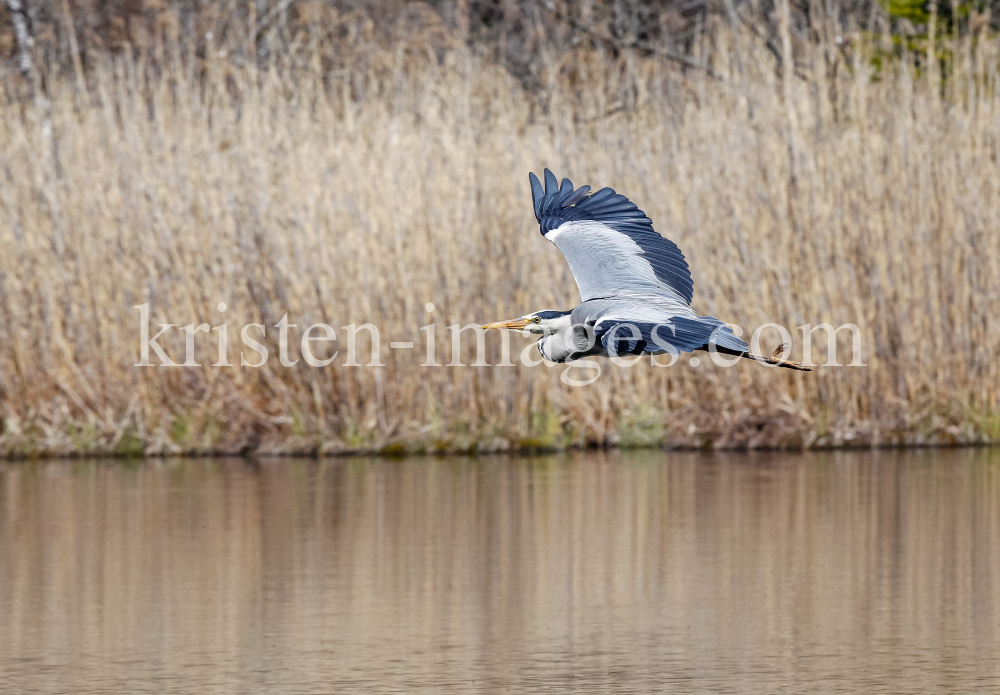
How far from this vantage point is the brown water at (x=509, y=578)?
3.87 metres

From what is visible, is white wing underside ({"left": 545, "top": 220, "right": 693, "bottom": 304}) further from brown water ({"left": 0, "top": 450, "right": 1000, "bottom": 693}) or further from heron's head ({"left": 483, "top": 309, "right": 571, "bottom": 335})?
brown water ({"left": 0, "top": 450, "right": 1000, "bottom": 693})

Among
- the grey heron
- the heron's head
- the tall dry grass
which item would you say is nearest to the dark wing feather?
the grey heron

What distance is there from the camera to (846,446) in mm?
8148

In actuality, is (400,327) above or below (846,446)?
above

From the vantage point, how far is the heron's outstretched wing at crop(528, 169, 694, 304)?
15.0 ft

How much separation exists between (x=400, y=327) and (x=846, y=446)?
2.31m

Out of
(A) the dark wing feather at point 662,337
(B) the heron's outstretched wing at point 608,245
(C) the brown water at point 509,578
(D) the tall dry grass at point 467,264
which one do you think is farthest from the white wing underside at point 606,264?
(D) the tall dry grass at point 467,264

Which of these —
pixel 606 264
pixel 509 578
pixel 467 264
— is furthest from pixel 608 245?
pixel 467 264

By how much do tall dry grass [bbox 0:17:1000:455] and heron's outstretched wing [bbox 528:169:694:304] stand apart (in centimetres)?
294

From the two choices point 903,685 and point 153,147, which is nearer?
point 903,685

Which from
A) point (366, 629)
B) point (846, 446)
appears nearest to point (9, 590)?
point (366, 629)

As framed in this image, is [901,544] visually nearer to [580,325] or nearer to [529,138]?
[580,325]

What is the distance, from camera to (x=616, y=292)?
4.37m

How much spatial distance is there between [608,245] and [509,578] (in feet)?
3.53
